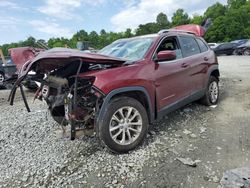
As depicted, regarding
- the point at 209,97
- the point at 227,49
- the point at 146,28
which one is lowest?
the point at 227,49

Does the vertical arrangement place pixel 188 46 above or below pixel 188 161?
above

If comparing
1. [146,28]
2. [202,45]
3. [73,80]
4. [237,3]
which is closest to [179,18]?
[146,28]

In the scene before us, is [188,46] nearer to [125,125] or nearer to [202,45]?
[202,45]

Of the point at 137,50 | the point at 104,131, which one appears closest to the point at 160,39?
the point at 137,50

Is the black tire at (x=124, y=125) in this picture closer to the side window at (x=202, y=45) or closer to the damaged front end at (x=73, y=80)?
the damaged front end at (x=73, y=80)

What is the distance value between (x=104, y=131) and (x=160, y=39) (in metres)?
2.00

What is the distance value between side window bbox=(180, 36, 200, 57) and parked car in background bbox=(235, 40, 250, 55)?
1973 centimetres

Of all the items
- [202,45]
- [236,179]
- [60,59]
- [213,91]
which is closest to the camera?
[236,179]

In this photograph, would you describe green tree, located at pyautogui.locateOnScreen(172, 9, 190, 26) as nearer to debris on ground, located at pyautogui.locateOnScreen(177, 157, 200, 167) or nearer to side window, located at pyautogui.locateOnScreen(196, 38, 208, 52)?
side window, located at pyautogui.locateOnScreen(196, 38, 208, 52)

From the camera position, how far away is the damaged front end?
380 centimetres

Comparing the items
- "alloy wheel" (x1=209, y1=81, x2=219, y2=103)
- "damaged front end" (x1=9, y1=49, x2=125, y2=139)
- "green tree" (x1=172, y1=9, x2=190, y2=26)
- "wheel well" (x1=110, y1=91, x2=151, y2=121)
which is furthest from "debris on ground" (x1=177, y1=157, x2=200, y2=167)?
"green tree" (x1=172, y1=9, x2=190, y2=26)

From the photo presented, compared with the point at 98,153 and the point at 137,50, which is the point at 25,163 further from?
the point at 137,50

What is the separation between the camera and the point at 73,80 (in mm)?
4066

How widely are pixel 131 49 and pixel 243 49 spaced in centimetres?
2181
